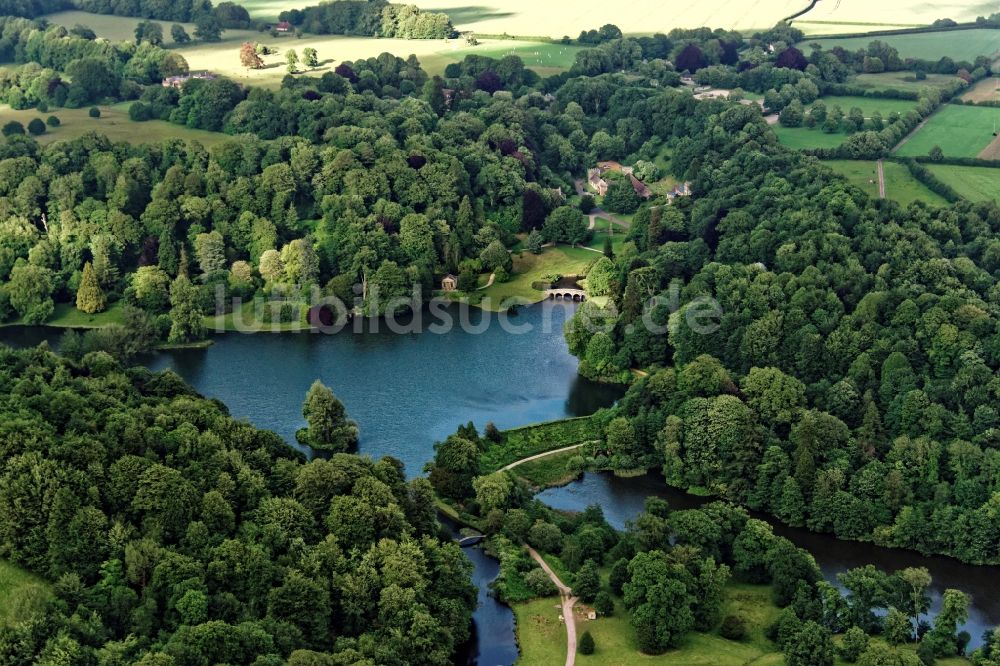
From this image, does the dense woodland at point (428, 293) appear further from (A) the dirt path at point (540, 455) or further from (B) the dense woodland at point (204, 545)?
(A) the dirt path at point (540, 455)

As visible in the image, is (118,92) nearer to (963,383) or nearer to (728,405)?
(728,405)

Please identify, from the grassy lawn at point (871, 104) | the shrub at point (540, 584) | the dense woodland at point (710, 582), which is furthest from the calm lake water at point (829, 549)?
the grassy lawn at point (871, 104)

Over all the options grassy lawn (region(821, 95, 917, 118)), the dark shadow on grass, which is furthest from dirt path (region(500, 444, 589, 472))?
the dark shadow on grass

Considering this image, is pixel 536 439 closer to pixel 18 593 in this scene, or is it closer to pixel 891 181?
pixel 18 593

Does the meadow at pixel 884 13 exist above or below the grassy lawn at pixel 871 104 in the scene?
above

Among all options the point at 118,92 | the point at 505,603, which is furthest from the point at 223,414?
the point at 118,92

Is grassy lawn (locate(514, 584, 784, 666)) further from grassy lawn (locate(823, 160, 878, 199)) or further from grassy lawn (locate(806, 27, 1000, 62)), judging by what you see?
grassy lawn (locate(806, 27, 1000, 62))
